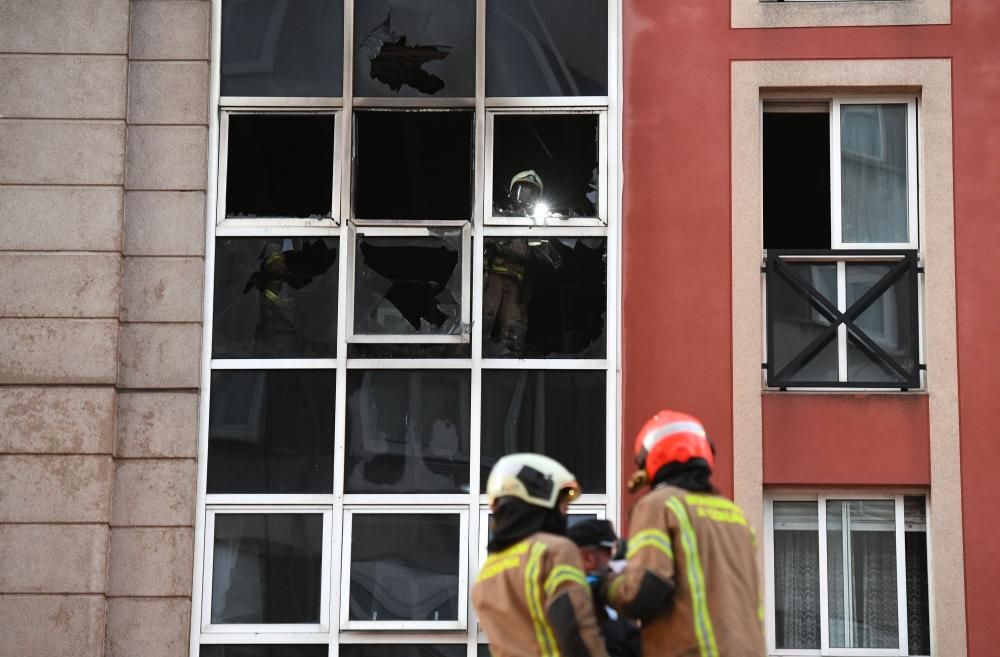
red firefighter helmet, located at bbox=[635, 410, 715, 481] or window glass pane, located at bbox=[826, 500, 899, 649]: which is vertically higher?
red firefighter helmet, located at bbox=[635, 410, 715, 481]

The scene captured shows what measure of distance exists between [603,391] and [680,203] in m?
1.55

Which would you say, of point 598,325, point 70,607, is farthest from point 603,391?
point 70,607

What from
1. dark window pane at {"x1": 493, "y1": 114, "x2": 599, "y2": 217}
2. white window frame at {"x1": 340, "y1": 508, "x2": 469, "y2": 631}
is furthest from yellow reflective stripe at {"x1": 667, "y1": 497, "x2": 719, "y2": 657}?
dark window pane at {"x1": 493, "y1": 114, "x2": 599, "y2": 217}

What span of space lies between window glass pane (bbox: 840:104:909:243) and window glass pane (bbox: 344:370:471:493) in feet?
10.8

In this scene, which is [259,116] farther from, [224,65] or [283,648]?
[283,648]

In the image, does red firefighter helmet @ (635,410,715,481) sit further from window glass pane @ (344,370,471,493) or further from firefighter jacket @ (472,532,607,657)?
window glass pane @ (344,370,471,493)

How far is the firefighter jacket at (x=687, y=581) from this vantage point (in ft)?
26.8

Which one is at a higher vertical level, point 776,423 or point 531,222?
point 531,222

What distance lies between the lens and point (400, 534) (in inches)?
506

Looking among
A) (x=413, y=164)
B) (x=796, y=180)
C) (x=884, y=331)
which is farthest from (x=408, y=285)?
(x=884, y=331)

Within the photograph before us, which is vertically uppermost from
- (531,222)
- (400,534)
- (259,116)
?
(259,116)

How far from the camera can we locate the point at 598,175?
43.4 feet

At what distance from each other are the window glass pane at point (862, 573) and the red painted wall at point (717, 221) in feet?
1.60

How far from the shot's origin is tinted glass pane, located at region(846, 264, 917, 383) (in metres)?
12.9
